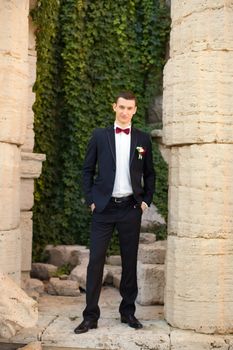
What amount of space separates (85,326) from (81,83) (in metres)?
5.76

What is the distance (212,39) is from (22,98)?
2142mm

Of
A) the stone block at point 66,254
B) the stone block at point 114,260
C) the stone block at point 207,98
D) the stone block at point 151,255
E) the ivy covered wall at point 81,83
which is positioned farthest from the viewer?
the ivy covered wall at point 81,83

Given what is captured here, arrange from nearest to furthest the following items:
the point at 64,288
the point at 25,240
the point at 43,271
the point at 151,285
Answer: the point at 151,285 < the point at 64,288 < the point at 25,240 < the point at 43,271

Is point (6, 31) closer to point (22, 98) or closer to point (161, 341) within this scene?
point (22, 98)

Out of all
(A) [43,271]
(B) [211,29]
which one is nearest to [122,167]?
(B) [211,29]

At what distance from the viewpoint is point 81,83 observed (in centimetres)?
920

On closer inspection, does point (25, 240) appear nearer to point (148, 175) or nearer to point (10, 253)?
point (10, 253)

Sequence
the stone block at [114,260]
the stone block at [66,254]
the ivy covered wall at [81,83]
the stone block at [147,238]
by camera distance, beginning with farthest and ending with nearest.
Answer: the ivy covered wall at [81,83] → the stone block at [114,260] → the stone block at [66,254] → the stone block at [147,238]

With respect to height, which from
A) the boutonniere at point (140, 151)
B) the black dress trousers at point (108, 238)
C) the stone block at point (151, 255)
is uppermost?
the boutonniere at point (140, 151)

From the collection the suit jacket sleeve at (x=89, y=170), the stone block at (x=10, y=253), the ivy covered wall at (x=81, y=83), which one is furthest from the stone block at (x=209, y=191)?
the ivy covered wall at (x=81, y=83)

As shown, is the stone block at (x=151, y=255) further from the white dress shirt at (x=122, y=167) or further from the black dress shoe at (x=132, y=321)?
the white dress shirt at (x=122, y=167)

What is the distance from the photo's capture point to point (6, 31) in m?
4.96

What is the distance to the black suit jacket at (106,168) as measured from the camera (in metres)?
4.46

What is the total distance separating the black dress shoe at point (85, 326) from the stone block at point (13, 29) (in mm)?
2888
